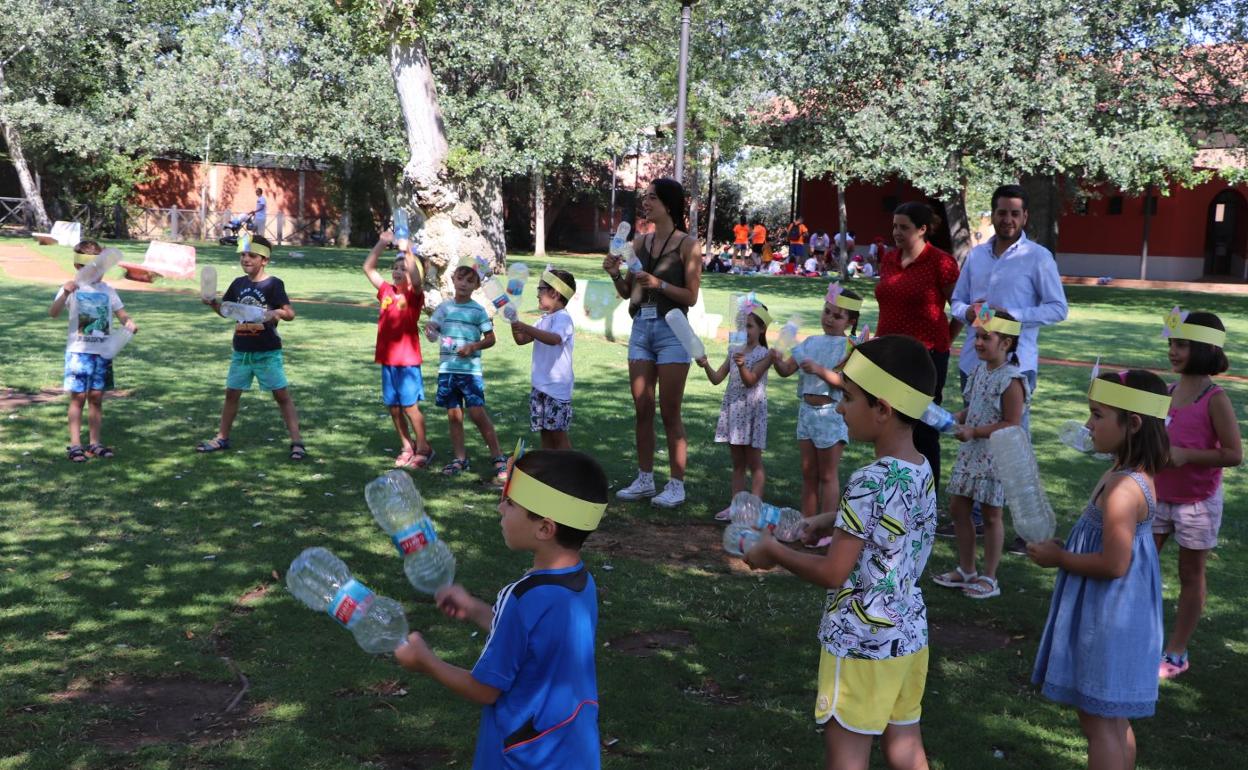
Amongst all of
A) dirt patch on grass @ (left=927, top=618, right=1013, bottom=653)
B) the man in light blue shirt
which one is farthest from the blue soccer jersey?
the man in light blue shirt

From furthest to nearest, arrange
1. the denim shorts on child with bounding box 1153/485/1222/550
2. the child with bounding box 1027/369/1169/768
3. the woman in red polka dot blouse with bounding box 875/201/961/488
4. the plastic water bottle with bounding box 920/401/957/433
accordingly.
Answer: the woman in red polka dot blouse with bounding box 875/201/961/488 → the denim shorts on child with bounding box 1153/485/1222/550 → the child with bounding box 1027/369/1169/768 → the plastic water bottle with bounding box 920/401/957/433

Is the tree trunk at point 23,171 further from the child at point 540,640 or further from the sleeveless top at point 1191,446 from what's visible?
the child at point 540,640

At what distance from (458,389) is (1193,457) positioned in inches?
192

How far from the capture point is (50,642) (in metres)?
5.02

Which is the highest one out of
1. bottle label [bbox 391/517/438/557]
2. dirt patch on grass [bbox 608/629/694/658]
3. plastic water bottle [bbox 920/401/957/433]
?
plastic water bottle [bbox 920/401/957/433]

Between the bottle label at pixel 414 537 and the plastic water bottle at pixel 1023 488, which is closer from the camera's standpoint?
the bottle label at pixel 414 537

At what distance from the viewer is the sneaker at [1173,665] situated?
17.0ft

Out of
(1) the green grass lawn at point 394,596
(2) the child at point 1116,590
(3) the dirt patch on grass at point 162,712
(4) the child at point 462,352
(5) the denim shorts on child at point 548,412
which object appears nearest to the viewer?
(2) the child at point 1116,590

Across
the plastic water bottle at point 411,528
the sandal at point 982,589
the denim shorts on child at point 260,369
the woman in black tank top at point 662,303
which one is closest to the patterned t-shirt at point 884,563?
the plastic water bottle at point 411,528

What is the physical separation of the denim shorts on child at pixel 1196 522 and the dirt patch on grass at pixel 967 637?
95 cm

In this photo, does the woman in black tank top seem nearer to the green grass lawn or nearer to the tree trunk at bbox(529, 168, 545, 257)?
the green grass lawn

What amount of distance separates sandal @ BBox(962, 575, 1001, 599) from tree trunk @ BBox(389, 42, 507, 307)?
38.3 ft

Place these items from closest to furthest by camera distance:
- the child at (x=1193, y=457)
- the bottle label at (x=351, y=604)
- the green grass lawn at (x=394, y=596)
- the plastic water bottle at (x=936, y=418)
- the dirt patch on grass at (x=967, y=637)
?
the bottle label at (x=351, y=604), the plastic water bottle at (x=936, y=418), the green grass lawn at (x=394, y=596), the child at (x=1193, y=457), the dirt patch on grass at (x=967, y=637)

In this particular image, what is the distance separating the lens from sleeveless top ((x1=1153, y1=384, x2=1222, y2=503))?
16.4ft
